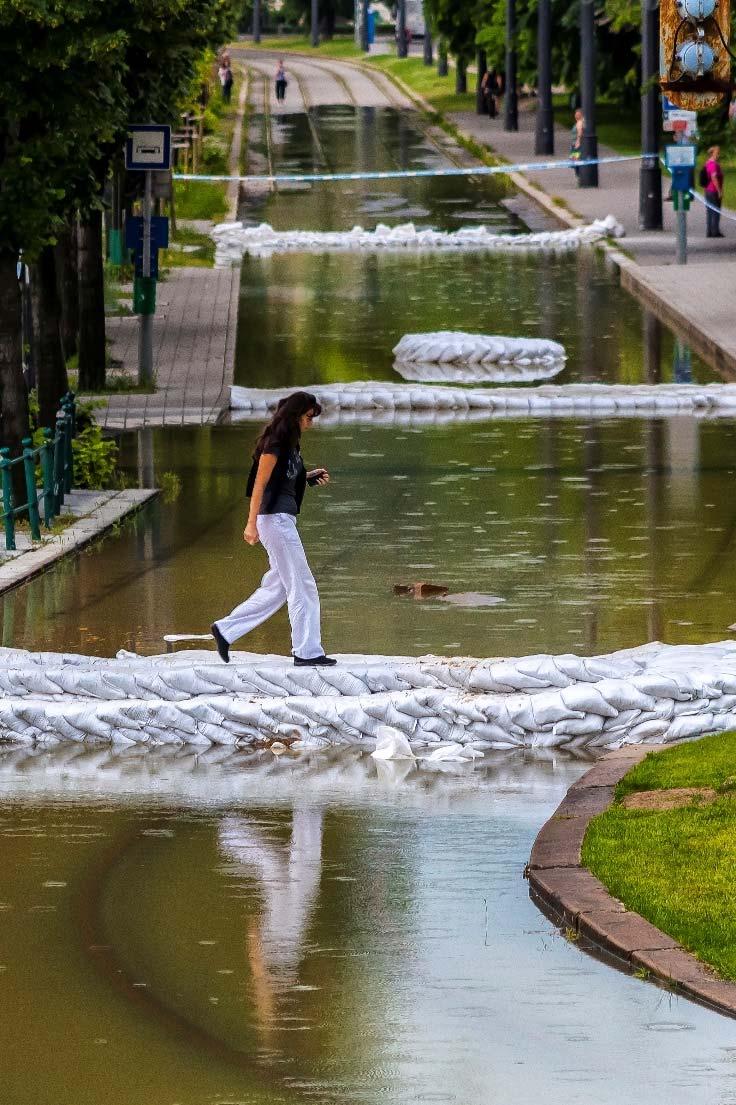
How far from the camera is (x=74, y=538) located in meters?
17.6

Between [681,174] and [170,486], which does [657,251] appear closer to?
[681,174]

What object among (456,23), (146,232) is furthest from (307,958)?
(456,23)

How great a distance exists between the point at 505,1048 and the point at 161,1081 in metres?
Answer: 1.09

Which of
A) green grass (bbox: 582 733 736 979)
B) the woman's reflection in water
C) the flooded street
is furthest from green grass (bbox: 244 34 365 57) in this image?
the woman's reflection in water

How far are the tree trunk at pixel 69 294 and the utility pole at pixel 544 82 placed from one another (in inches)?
1200

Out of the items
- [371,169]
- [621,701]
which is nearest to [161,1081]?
[621,701]

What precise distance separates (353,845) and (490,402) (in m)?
16.4

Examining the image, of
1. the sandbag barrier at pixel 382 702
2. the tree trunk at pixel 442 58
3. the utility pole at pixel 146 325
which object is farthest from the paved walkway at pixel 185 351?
the tree trunk at pixel 442 58

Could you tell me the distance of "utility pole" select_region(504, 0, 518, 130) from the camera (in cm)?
6629

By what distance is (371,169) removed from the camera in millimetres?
60156

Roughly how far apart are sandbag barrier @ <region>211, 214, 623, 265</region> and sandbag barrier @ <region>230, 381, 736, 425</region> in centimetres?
1770

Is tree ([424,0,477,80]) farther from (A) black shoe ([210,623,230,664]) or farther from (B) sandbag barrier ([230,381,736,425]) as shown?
(A) black shoe ([210,623,230,664])

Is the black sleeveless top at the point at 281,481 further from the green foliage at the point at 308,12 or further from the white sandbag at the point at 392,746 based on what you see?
the green foliage at the point at 308,12

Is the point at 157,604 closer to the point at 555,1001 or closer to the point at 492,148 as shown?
the point at 555,1001
